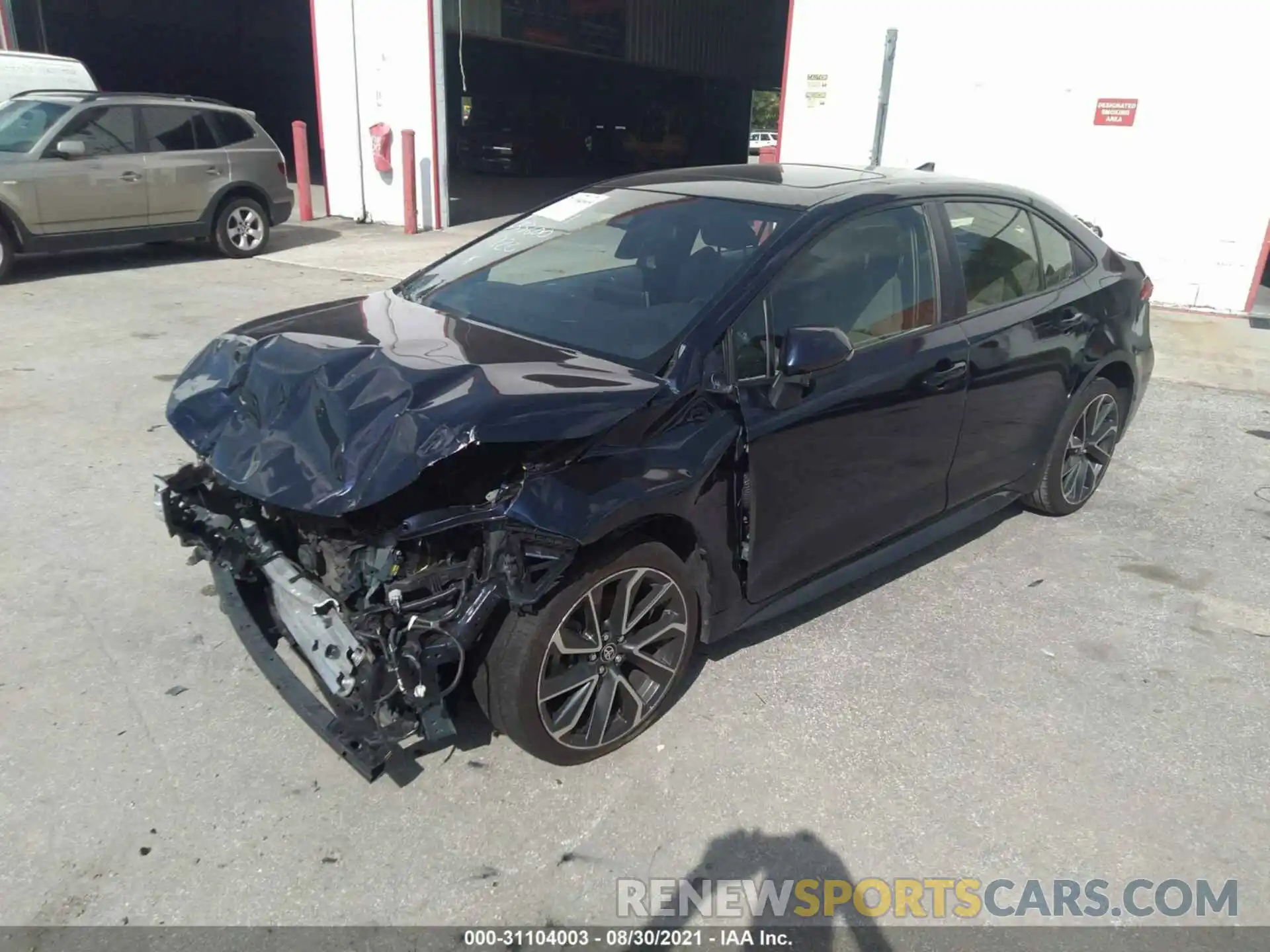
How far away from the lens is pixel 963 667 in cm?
360

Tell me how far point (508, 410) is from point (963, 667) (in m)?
2.10

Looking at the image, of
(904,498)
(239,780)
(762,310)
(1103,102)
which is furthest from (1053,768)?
(1103,102)

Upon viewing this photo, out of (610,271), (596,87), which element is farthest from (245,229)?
(596,87)

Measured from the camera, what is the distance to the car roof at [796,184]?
361 cm

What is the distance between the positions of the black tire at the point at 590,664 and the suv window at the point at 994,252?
73.1 inches

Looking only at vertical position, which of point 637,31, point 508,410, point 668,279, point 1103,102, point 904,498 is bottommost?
point 904,498

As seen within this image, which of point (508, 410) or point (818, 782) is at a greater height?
point (508, 410)

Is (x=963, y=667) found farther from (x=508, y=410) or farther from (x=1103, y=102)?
(x=1103, y=102)

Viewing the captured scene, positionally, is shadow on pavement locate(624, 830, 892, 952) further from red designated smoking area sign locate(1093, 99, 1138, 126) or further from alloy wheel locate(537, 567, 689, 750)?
red designated smoking area sign locate(1093, 99, 1138, 126)

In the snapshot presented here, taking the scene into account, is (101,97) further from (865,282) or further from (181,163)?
(865,282)

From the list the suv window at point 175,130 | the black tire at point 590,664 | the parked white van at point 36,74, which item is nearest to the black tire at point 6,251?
the suv window at point 175,130

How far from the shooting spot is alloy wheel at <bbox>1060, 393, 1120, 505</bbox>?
4738 millimetres

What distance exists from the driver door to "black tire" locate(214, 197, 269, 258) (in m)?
9.70

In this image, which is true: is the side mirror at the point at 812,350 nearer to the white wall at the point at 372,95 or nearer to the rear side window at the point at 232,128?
the rear side window at the point at 232,128
